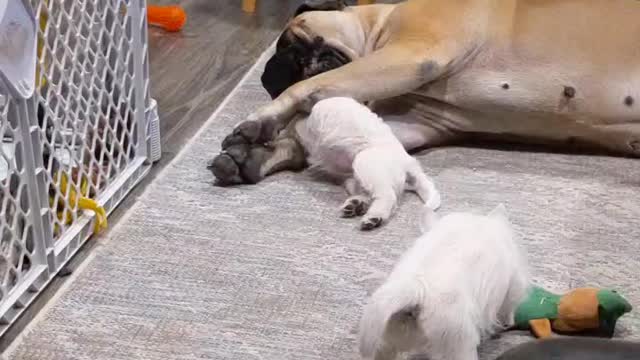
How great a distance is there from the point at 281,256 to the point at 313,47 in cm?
87

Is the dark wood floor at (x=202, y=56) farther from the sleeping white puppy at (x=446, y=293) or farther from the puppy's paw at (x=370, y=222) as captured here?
the sleeping white puppy at (x=446, y=293)

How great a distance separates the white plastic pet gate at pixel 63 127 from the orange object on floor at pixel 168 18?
114 cm

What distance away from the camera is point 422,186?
2.15m

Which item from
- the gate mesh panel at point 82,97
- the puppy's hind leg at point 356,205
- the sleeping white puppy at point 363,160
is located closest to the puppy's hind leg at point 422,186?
the sleeping white puppy at point 363,160

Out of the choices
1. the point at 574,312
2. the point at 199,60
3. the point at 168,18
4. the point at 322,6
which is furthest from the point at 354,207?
the point at 168,18

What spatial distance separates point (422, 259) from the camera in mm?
1471

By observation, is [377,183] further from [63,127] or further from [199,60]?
[199,60]

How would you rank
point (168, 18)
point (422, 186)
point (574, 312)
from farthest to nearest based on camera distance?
point (168, 18) < point (422, 186) < point (574, 312)

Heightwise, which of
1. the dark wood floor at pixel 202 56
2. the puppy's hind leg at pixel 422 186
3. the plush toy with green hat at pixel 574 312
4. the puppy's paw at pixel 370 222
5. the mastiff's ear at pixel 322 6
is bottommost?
the dark wood floor at pixel 202 56

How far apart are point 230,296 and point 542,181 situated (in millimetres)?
927

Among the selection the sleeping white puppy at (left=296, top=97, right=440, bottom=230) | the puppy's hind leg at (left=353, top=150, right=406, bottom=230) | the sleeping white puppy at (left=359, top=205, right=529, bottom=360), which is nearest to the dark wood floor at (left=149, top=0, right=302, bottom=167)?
the sleeping white puppy at (left=296, top=97, right=440, bottom=230)

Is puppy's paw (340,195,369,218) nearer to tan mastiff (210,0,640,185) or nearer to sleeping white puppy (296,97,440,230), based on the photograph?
sleeping white puppy (296,97,440,230)

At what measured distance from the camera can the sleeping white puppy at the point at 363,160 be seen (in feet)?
6.76

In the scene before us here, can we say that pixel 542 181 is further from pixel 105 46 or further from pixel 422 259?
pixel 105 46
